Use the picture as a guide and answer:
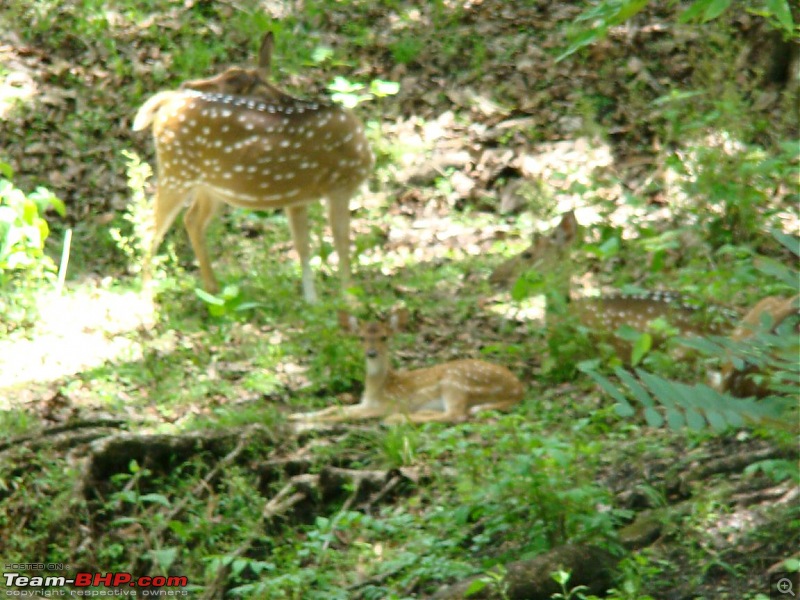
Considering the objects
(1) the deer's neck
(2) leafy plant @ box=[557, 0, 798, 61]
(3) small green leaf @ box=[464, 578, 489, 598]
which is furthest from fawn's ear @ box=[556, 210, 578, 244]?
(2) leafy plant @ box=[557, 0, 798, 61]

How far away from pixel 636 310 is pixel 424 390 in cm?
138

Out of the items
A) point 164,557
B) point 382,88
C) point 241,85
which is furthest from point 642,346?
point 382,88

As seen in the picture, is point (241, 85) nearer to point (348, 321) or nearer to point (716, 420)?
point (348, 321)

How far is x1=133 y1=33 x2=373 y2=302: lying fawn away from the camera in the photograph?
8570 millimetres

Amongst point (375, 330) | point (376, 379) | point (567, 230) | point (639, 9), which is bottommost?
point (376, 379)

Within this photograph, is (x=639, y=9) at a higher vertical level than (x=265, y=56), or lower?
higher

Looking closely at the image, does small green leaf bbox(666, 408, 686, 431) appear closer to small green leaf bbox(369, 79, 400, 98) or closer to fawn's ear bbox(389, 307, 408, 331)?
fawn's ear bbox(389, 307, 408, 331)

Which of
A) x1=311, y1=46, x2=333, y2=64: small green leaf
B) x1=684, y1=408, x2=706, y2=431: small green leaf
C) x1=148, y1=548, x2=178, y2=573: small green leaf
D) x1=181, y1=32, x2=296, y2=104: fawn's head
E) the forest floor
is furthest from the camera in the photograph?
x1=311, y1=46, x2=333, y2=64: small green leaf

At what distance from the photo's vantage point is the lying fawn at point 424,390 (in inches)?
263

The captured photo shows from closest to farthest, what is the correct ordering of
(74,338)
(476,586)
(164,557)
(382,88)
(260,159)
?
(476,586) < (164,557) < (74,338) < (260,159) < (382,88)

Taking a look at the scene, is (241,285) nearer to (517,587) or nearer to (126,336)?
(126,336)

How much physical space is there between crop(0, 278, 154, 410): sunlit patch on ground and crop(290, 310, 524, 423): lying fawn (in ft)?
5.58

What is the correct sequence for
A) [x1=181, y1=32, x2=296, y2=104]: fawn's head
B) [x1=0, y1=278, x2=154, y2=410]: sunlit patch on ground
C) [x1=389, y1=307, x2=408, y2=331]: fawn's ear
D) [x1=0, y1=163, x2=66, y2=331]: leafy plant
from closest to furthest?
[x1=389, y1=307, x2=408, y2=331]: fawn's ear
[x1=0, y1=278, x2=154, y2=410]: sunlit patch on ground
[x1=0, y1=163, x2=66, y2=331]: leafy plant
[x1=181, y1=32, x2=296, y2=104]: fawn's head

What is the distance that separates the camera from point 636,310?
6.94 meters
